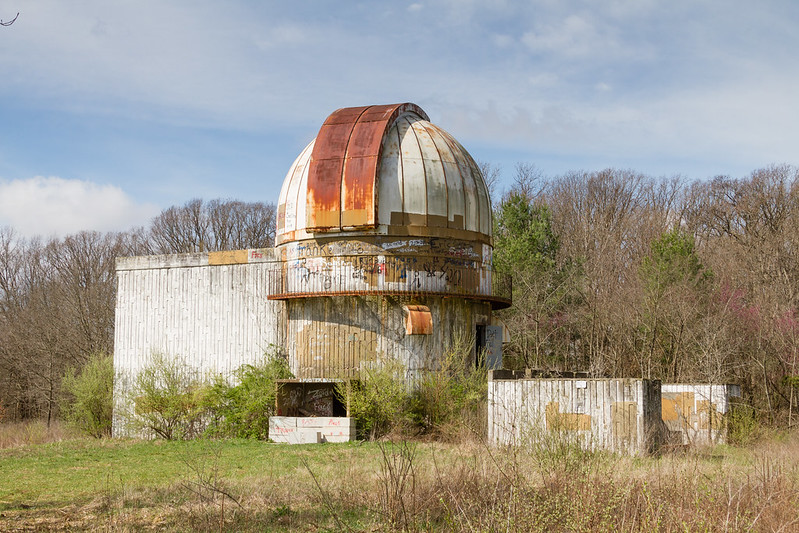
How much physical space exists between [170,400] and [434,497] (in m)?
14.0

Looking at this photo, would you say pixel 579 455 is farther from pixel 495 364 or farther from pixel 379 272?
pixel 495 364

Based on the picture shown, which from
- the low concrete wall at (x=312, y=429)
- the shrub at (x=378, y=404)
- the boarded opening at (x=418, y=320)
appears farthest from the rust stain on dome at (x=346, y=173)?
the low concrete wall at (x=312, y=429)

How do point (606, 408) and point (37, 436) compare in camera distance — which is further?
point (37, 436)

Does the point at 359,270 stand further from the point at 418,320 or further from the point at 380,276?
the point at 418,320

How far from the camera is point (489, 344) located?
73.3ft

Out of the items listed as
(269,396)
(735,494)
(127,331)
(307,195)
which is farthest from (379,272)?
(735,494)

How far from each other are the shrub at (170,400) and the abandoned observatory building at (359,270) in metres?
0.48

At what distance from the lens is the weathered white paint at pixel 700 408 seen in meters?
17.7

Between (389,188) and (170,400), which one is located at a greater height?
(389,188)

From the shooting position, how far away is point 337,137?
21.1 m

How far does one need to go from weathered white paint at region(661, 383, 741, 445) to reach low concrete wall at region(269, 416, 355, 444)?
24.0 ft

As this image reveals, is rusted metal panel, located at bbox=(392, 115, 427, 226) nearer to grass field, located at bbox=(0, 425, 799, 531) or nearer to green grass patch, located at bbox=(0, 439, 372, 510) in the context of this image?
green grass patch, located at bbox=(0, 439, 372, 510)

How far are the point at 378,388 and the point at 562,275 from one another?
14.4m

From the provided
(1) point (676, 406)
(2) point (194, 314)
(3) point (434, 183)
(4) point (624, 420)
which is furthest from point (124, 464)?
(1) point (676, 406)
